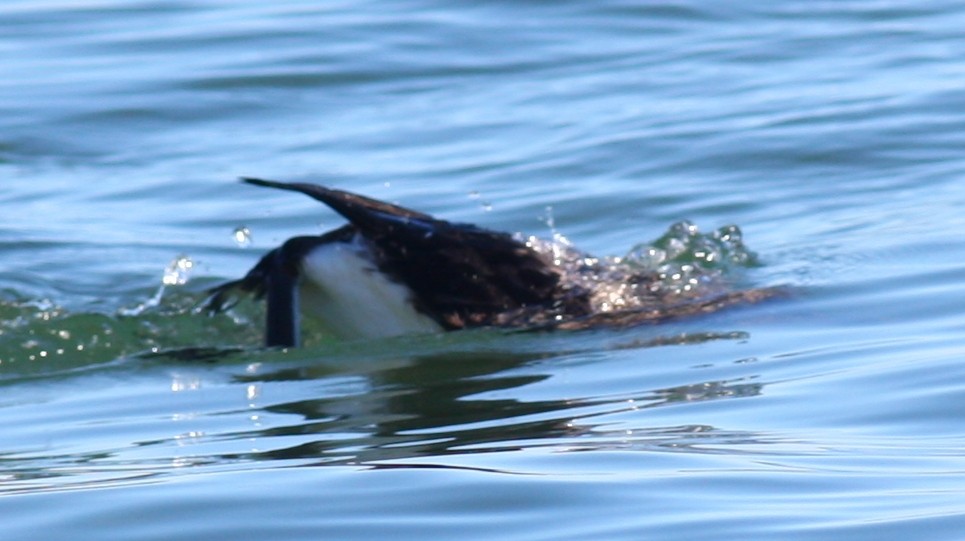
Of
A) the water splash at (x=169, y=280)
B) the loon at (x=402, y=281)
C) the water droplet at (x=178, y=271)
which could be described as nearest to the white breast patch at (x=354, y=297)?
the loon at (x=402, y=281)

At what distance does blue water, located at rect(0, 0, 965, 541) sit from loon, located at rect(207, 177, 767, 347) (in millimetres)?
90

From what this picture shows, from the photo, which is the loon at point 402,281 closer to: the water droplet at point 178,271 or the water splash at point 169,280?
the water splash at point 169,280

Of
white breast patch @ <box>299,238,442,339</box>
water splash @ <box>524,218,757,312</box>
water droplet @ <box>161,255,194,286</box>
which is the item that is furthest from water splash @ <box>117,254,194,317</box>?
water splash @ <box>524,218,757,312</box>

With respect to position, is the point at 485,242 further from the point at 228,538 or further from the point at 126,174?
the point at 126,174

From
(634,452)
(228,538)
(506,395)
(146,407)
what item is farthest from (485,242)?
(228,538)

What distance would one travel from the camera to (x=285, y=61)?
12.4 metres

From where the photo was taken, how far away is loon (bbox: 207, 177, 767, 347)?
18.8 ft

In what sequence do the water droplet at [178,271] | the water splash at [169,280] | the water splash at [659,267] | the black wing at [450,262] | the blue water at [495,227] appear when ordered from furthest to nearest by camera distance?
1. the water droplet at [178,271]
2. the water splash at [169,280]
3. the water splash at [659,267]
4. the black wing at [450,262]
5. the blue water at [495,227]

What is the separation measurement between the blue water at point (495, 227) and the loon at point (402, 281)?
90 mm

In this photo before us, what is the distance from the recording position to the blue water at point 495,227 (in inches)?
152

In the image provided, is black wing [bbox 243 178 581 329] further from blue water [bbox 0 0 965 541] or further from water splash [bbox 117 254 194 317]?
water splash [bbox 117 254 194 317]

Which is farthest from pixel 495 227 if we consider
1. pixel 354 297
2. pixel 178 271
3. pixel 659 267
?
pixel 354 297

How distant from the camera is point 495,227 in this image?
8.68m

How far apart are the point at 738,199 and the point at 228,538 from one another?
18.9 feet
